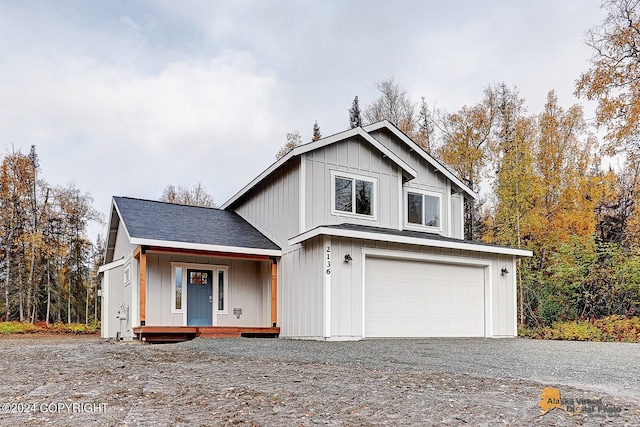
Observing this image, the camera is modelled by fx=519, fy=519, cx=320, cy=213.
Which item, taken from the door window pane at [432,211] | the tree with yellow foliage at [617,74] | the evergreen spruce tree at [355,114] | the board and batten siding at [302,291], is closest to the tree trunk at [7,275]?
the board and batten siding at [302,291]

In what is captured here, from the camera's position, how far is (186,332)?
11781mm

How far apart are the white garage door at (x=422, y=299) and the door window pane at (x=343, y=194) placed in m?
1.75

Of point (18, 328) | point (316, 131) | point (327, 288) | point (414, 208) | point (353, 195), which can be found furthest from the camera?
point (316, 131)

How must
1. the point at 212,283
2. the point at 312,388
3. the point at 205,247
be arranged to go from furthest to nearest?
the point at 212,283 < the point at 205,247 < the point at 312,388

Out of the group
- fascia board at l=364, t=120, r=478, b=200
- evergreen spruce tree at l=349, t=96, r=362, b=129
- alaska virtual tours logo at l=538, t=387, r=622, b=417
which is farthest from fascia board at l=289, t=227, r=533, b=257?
evergreen spruce tree at l=349, t=96, r=362, b=129

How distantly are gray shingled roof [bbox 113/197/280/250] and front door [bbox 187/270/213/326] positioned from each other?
3.91 ft

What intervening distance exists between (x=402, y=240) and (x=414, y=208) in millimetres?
3025

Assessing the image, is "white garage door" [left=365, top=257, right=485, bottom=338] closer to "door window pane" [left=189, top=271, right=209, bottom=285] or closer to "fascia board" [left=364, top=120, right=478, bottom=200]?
"fascia board" [left=364, top=120, right=478, bottom=200]

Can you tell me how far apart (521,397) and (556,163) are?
1800 cm

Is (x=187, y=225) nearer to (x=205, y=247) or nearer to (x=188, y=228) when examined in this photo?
(x=188, y=228)

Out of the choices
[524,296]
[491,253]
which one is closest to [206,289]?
[491,253]

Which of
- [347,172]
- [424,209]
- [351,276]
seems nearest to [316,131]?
[424,209]

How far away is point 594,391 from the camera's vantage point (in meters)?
5.04

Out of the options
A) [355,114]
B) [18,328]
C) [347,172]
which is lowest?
[18,328]
